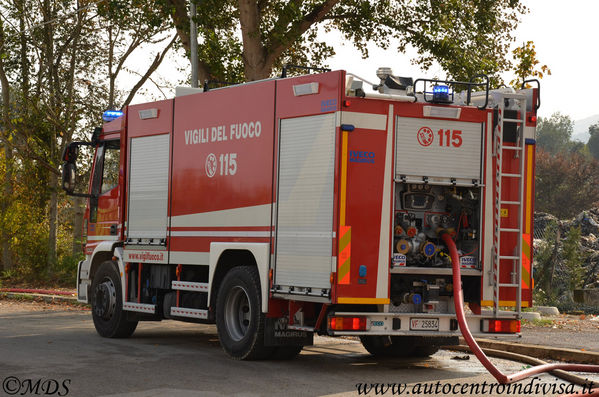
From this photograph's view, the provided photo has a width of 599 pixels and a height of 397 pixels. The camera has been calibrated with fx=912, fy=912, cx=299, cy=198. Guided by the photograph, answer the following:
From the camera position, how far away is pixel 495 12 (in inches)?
854

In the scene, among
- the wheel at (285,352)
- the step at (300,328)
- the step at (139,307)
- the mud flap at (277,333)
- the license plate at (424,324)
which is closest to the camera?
the license plate at (424,324)

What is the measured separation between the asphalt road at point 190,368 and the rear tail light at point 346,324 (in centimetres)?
57

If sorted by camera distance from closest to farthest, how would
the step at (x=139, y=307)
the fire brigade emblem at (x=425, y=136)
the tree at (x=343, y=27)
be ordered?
the fire brigade emblem at (x=425, y=136)
the step at (x=139, y=307)
the tree at (x=343, y=27)

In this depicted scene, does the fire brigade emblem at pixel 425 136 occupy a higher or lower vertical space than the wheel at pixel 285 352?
higher

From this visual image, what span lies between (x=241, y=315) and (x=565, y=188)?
235 ft

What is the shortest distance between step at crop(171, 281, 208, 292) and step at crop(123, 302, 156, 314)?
653 millimetres

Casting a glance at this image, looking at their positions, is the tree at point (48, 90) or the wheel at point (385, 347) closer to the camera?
the wheel at point (385, 347)

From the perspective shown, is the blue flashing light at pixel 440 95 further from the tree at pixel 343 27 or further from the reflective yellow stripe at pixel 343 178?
the tree at pixel 343 27

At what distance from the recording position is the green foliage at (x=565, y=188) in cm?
7825

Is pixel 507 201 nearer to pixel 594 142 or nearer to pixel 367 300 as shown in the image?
pixel 367 300

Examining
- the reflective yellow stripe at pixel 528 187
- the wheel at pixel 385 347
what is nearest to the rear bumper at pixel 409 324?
the reflective yellow stripe at pixel 528 187

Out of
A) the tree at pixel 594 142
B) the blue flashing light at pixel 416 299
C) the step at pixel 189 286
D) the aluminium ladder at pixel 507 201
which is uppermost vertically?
the tree at pixel 594 142

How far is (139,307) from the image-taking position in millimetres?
13312

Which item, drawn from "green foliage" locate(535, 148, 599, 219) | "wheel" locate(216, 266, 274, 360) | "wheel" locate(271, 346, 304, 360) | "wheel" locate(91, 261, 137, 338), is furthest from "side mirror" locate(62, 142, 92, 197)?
"green foliage" locate(535, 148, 599, 219)
